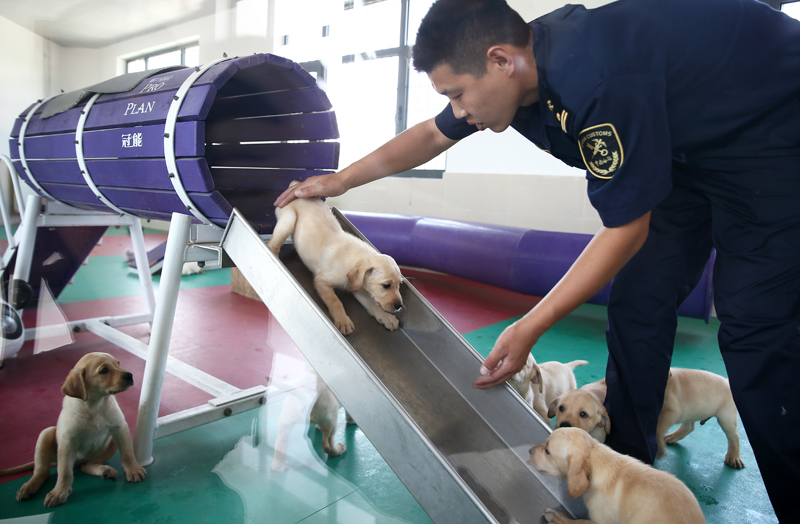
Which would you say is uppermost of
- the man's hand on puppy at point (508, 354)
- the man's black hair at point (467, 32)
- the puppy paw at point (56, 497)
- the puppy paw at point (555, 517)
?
the man's black hair at point (467, 32)

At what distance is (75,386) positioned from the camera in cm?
133

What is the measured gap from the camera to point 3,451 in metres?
1.52

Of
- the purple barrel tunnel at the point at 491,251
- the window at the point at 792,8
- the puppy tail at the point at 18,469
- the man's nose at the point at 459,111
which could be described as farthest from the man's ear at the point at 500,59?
the window at the point at 792,8

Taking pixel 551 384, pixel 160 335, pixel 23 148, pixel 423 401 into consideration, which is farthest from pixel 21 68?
pixel 551 384

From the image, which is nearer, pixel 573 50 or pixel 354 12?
pixel 573 50

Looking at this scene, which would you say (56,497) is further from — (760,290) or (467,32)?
(760,290)

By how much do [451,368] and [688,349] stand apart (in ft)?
6.76

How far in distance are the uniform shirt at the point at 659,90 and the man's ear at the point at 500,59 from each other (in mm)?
62

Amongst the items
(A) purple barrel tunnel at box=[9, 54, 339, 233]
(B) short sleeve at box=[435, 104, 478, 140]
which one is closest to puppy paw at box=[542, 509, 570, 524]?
(B) short sleeve at box=[435, 104, 478, 140]

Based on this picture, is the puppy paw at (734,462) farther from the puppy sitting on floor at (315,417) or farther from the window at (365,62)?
the window at (365,62)

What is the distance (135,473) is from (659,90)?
5.47 ft

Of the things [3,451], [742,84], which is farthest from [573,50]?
[3,451]

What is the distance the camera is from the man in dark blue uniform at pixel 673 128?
2.69ft

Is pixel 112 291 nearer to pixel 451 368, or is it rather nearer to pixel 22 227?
pixel 22 227
